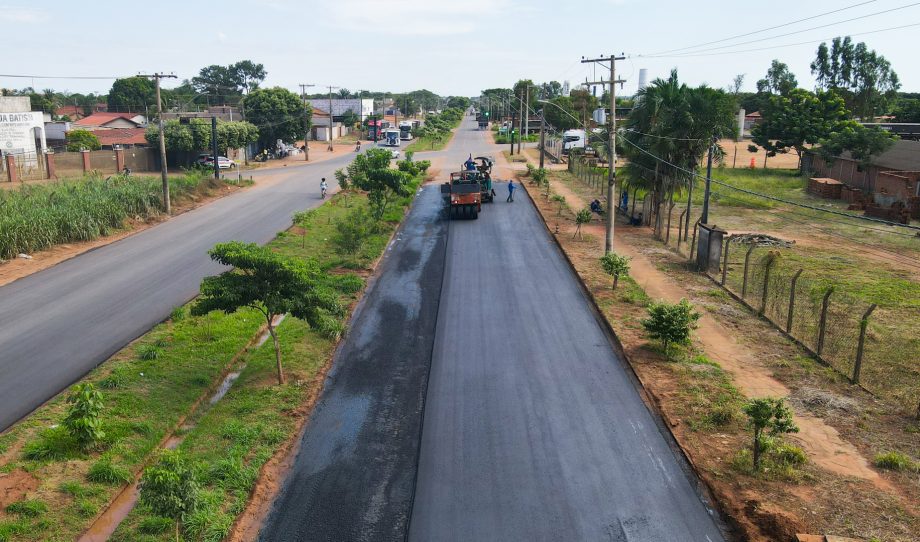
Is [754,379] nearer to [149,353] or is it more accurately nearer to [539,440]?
[539,440]

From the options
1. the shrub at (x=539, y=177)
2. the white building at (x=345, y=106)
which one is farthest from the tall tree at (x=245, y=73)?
the shrub at (x=539, y=177)

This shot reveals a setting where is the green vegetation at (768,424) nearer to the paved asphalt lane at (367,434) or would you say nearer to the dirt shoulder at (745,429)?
the dirt shoulder at (745,429)

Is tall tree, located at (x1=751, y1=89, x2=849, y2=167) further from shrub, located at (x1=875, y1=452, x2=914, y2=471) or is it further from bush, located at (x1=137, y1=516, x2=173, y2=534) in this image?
bush, located at (x1=137, y1=516, x2=173, y2=534)

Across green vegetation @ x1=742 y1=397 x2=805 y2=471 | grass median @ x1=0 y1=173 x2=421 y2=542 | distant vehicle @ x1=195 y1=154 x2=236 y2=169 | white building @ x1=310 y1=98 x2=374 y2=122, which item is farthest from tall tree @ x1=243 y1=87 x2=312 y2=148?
white building @ x1=310 y1=98 x2=374 y2=122

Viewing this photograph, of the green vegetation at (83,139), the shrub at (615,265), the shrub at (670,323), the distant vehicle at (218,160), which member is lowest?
the shrub at (670,323)

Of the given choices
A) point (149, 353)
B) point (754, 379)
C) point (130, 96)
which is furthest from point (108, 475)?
point (130, 96)

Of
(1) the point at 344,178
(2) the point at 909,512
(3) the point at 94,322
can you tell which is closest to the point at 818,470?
(2) the point at 909,512

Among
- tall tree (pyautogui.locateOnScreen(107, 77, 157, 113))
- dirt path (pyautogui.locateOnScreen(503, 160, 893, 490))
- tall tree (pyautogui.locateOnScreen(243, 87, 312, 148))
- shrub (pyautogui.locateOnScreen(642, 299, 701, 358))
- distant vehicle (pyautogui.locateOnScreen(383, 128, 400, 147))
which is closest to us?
dirt path (pyautogui.locateOnScreen(503, 160, 893, 490))
